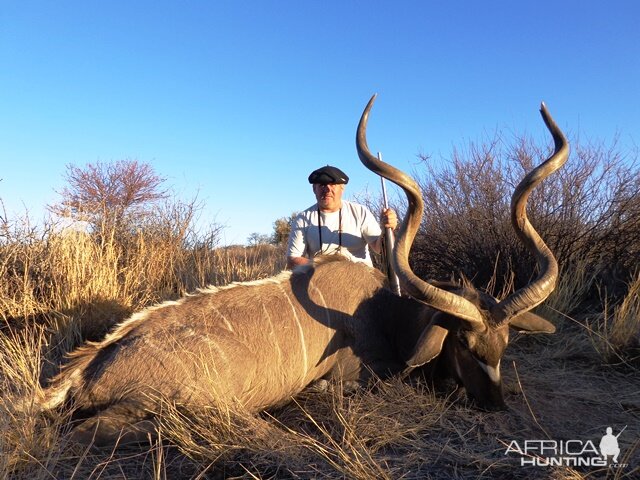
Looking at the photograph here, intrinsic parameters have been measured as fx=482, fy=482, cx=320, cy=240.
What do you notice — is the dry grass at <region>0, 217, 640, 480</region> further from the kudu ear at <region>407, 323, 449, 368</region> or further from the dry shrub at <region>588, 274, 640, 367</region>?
the kudu ear at <region>407, 323, 449, 368</region>

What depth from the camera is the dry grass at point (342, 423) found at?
2145 mm

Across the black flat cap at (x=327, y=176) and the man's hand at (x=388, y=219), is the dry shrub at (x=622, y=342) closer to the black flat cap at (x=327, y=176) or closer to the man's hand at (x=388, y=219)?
the man's hand at (x=388, y=219)

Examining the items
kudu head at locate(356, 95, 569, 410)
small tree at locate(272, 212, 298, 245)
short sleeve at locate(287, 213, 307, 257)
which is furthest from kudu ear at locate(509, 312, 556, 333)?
small tree at locate(272, 212, 298, 245)

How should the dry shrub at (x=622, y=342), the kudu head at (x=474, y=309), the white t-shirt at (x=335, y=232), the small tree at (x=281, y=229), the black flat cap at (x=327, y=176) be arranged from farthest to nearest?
1. the small tree at (x=281, y=229)
2. the white t-shirt at (x=335, y=232)
3. the black flat cap at (x=327, y=176)
4. the dry shrub at (x=622, y=342)
5. the kudu head at (x=474, y=309)

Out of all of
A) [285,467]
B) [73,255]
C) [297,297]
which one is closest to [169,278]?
[73,255]

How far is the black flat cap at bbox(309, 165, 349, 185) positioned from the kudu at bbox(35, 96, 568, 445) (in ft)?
4.11

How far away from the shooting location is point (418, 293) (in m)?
2.97

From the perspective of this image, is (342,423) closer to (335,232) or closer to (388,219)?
(388,219)

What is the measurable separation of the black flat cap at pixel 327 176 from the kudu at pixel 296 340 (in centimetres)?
125

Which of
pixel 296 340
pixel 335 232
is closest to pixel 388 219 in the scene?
pixel 335 232

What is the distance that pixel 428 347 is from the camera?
2.96 metres
